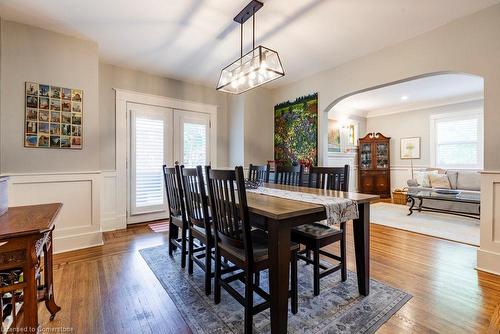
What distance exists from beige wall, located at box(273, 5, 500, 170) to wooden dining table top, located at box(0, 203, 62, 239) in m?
3.51

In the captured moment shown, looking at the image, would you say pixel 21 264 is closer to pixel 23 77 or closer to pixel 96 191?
pixel 96 191

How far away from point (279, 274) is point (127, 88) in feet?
12.6

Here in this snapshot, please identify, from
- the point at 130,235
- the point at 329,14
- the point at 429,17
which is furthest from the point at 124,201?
the point at 429,17

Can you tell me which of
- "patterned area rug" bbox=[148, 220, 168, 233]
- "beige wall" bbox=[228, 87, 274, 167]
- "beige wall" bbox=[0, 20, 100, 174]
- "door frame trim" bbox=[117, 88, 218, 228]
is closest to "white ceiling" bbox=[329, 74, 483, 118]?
"beige wall" bbox=[228, 87, 274, 167]

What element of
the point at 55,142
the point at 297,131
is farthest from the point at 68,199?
the point at 297,131

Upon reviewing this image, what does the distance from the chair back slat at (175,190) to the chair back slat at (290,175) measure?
1305 millimetres

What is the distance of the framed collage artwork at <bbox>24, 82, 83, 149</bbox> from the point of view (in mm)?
2701

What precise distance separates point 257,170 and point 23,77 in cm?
288

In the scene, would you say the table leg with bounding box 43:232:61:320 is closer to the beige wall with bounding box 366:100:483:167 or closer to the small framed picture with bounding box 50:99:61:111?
the small framed picture with bounding box 50:99:61:111

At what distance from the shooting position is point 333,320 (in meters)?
1.62

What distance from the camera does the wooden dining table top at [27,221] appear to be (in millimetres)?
1084

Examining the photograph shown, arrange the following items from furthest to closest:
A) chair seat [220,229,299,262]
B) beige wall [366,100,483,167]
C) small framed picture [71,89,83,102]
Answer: beige wall [366,100,483,167]
small framed picture [71,89,83,102]
chair seat [220,229,299,262]

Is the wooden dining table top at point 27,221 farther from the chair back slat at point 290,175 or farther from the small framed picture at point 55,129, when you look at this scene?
the chair back slat at point 290,175

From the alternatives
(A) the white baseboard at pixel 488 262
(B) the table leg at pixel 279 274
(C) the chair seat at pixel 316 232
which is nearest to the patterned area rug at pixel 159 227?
(C) the chair seat at pixel 316 232
